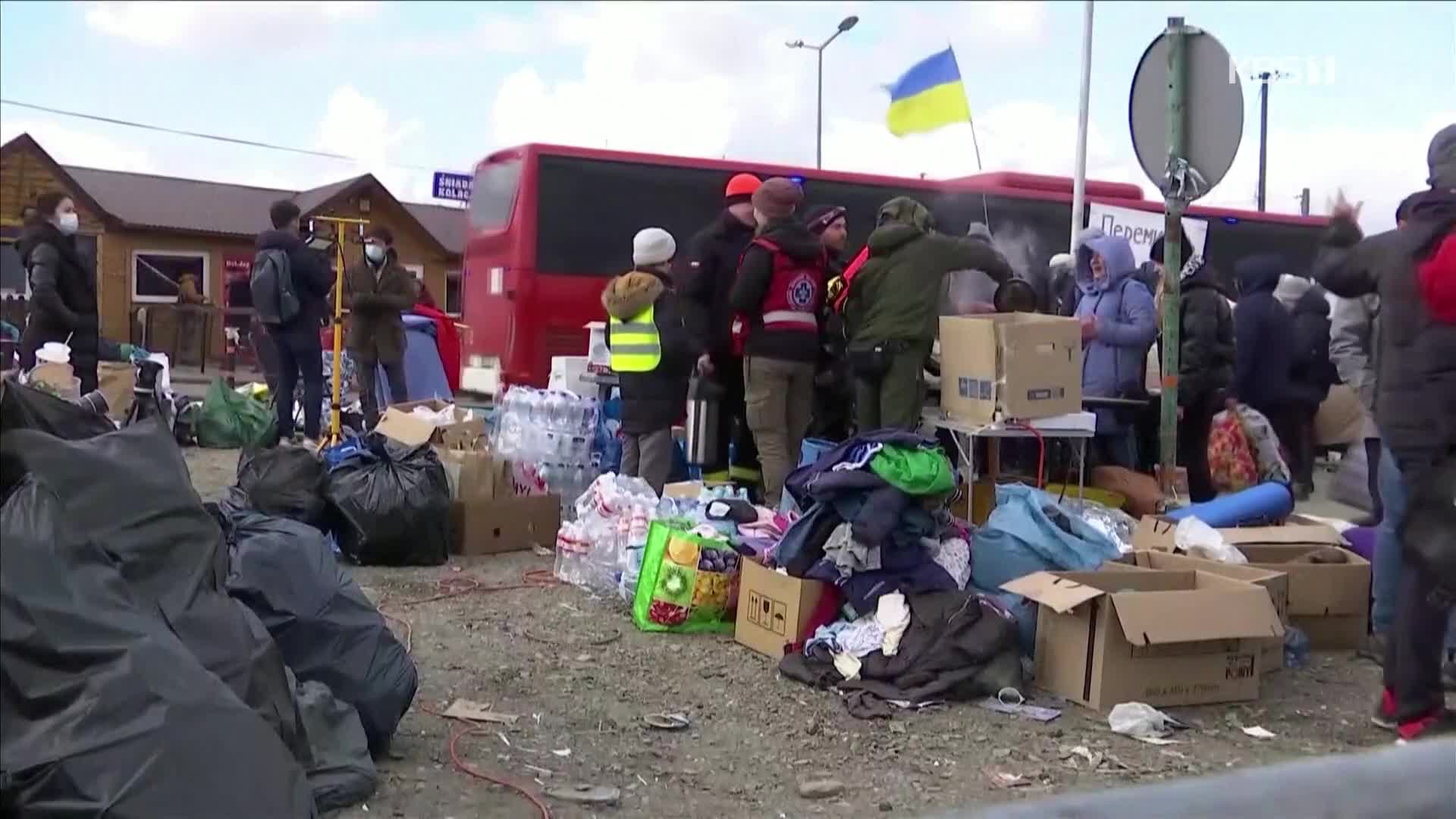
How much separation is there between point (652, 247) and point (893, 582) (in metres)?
3.26

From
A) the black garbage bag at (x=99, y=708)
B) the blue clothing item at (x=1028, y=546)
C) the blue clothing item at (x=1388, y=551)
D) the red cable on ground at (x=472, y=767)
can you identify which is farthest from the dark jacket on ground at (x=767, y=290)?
the black garbage bag at (x=99, y=708)

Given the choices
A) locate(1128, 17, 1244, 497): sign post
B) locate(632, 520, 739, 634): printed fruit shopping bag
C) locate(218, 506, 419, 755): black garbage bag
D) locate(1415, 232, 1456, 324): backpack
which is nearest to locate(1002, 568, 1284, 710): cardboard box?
locate(1415, 232, 1456, 324): backpack

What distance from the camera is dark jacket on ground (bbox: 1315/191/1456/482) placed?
14.0ft

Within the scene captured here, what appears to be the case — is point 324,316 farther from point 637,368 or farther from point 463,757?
point 463,757

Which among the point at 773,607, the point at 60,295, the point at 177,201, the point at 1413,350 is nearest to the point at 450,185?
the point at 60,295

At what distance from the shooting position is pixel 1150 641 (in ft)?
15.3

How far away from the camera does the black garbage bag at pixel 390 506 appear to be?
22.4 ft

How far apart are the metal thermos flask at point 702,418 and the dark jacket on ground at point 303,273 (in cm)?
379

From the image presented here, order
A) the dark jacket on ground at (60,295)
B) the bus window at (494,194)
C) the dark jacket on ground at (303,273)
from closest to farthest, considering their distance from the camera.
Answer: the dark jacket on ground at (60,295) → the dark jacket on ground at (303,273) → the bus window at (494,194)

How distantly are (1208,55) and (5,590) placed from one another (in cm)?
571

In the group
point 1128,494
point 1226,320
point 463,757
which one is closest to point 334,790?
point 463,757

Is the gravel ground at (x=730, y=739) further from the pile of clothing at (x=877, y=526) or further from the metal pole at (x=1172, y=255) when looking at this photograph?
the metal pole at (x=1172, y=255)

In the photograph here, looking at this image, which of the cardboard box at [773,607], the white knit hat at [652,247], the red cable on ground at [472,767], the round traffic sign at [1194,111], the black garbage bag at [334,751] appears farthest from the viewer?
the white knit hat at [652,247]

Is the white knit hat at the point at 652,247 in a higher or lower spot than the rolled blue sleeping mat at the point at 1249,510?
higher
